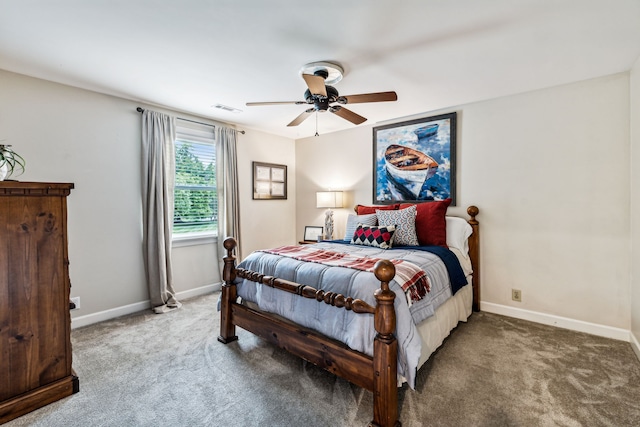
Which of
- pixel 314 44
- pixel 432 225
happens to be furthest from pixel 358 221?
pixel 314 44

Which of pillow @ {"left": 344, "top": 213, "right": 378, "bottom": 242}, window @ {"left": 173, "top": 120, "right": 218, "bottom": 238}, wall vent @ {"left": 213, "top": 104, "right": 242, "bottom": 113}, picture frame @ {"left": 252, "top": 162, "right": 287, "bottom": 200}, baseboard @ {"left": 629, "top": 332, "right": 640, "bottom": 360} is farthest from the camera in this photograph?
picture frame @ {"left": 252, "top": 162, "right": 287, "bottom": 200}

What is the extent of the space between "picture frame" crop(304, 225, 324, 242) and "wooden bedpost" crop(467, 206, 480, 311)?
82.3 inches

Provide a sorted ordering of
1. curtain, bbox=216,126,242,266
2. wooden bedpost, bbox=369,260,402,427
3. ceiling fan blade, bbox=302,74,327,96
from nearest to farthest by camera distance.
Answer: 1. wooden bedpost, bbox=369,260,402,427
2. ceiling fan blade, bbox=302,74,327,96
3. curtain, bbox=216,126,242,266

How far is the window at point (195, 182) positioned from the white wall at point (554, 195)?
10.5 feet

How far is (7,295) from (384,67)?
3.02m

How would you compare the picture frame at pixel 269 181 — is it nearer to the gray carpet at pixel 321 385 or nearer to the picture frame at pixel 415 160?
the picture frame at pixel 415 160

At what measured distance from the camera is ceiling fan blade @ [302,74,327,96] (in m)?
2.01

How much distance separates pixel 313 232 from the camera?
180 inches

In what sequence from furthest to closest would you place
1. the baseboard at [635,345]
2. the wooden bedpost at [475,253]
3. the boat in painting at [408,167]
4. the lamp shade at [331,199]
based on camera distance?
the lamp shade at [331,199] → the boat in painting at [408,167] → the wooden bedpost at [475,253] → the baseboard at [635,345]

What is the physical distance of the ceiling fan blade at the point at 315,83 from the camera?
201 centimetres

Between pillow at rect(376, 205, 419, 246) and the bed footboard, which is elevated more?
pillow at rect(376, 205, 419, 246)

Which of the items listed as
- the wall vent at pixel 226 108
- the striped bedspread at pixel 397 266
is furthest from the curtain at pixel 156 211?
the striped bedspread at pixel 397 266

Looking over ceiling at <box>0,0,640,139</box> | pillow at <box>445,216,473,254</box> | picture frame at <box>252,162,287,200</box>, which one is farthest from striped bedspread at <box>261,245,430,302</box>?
picture frame at <box>252,162,287,200</box>

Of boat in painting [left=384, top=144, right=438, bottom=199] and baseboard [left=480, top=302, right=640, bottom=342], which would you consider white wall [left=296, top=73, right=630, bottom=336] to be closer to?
baseboard [left=480, top=302, right=640, bottom=342]
